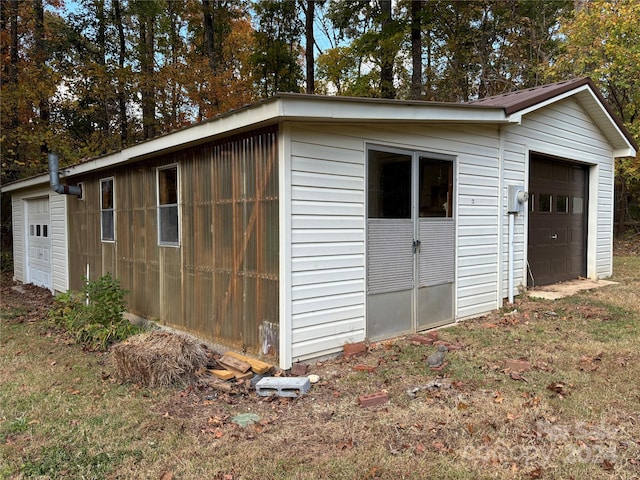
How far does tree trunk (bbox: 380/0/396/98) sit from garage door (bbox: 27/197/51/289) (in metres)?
10.9

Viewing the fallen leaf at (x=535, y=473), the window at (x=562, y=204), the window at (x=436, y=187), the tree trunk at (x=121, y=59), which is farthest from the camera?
the tree trunk at (x=121, y=59)

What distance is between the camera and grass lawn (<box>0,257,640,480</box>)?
8.45 ft

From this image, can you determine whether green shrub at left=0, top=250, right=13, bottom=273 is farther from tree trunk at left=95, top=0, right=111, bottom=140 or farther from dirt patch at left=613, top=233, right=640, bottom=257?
dirt patch at left=613, top=233, right=640, bottom=257

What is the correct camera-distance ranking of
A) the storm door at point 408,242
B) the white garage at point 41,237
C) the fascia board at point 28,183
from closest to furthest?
the storm door at point 408,242
the fascia board at point 28,183
the white garage at point 41,237

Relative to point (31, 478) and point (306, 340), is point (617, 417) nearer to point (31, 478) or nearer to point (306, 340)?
point (306, 340)

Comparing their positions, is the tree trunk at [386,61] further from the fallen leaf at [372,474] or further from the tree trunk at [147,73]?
the fallen leaf at [372,474]

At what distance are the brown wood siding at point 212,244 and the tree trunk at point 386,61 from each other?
10.4 m

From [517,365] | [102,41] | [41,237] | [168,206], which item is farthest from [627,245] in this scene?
[102,41]

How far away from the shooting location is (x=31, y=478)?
8.29 feet

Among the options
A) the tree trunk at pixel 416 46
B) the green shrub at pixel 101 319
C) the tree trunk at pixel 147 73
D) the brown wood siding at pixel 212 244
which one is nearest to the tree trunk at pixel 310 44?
the tree trunk at pixel 416 46

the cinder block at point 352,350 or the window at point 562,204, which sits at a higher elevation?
the window at point 562,204

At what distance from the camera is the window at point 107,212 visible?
7.21m

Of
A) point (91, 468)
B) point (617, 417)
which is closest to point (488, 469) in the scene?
point (617, 417)

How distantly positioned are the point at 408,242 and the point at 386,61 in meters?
11.1
